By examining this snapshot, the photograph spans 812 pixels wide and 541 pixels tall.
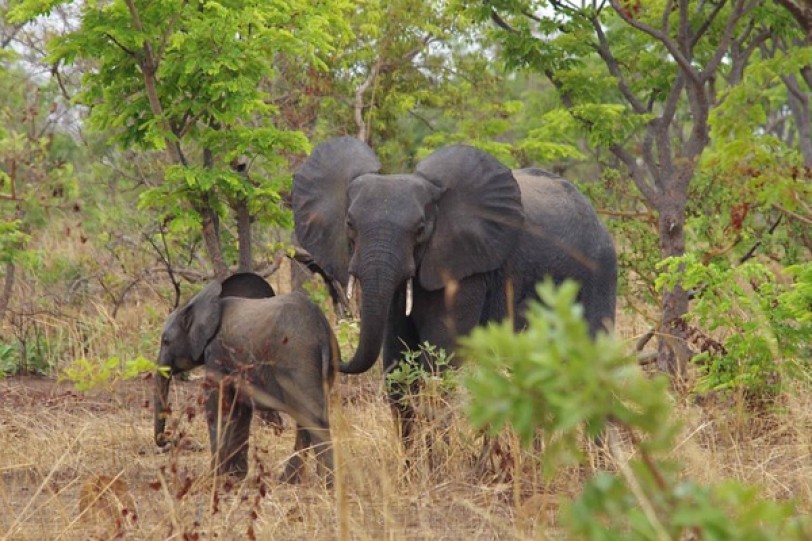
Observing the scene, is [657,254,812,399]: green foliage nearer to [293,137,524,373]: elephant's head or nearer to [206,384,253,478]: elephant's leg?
[293,137,524,373]: elephant's head

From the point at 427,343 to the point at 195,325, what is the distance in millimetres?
1432

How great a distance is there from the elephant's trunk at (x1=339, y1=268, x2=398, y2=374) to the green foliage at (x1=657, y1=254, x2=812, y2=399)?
149cm

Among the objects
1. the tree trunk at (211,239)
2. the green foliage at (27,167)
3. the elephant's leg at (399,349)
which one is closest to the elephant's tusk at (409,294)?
the elephant's leg at (399,349)

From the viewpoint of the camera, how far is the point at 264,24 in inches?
343

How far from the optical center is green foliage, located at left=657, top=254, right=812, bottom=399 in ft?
22.4

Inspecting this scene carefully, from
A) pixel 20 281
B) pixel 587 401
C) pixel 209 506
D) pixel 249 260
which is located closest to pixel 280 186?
pixel 249 260

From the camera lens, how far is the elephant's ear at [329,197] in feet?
23.9

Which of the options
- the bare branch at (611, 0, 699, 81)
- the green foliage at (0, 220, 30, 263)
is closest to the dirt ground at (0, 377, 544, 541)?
the green foliage at (0, 220, 30, 263)

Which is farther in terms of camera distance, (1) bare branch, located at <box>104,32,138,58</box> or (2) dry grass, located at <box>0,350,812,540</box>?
(1) bare branch, located at <box>104,32,138,58</box>

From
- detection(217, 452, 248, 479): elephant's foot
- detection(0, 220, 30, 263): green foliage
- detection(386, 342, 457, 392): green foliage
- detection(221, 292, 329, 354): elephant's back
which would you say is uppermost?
detection(0, 220, 30, 263): green foliage

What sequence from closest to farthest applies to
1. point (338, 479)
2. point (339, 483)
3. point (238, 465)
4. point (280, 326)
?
point (339, 483) → point (338, 479) → point (280, 326) → point (238, 465)

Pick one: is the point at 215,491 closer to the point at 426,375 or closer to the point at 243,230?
Answer: the point at 426,375

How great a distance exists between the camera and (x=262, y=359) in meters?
6.68

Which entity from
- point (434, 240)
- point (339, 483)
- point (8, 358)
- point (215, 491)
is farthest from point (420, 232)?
point (8, 358)
